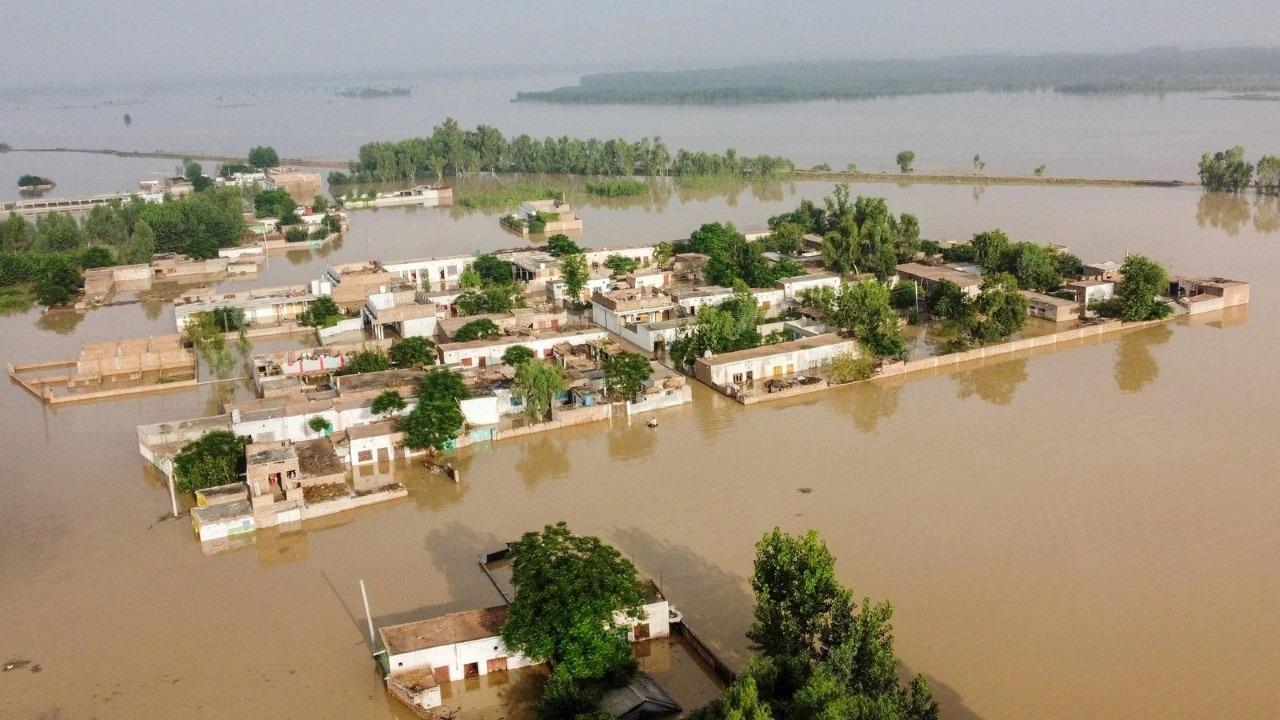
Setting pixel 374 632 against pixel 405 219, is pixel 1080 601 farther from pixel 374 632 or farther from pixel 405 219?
pixel 405 219

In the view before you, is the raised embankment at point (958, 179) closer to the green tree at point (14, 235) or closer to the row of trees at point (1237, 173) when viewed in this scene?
the row of trees at point (1237, 173)

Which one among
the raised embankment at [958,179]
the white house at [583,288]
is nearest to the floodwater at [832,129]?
the raised embankment at [958,179]

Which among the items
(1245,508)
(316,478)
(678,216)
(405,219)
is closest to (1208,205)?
(678,216)

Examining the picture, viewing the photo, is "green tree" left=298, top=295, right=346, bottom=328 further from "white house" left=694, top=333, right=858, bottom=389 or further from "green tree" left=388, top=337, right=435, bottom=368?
"white house" left=694, top=333, right=858, bottom=389

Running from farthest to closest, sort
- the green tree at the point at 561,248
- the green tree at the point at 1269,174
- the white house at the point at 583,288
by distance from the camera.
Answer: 1. the green tree at the point at 1269,174
2. the green tree at the point at 561,248
3. the white house at the point at 583,288

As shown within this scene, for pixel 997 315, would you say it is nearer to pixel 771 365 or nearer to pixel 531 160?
pixel 771 365

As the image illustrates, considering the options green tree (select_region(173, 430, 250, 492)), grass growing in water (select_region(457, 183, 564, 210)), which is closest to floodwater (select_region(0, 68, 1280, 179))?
grass growing in water (select_region(457, 183, 564, 210))
